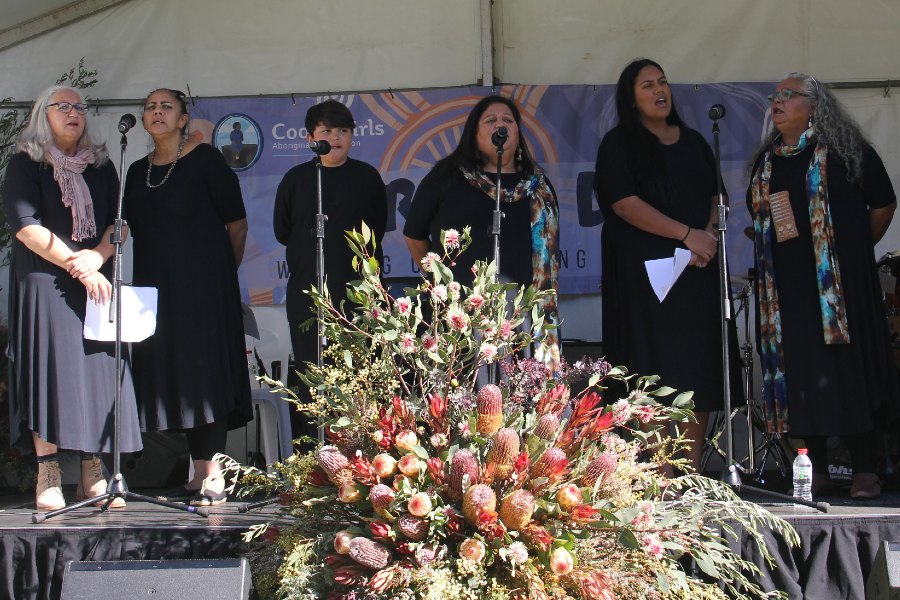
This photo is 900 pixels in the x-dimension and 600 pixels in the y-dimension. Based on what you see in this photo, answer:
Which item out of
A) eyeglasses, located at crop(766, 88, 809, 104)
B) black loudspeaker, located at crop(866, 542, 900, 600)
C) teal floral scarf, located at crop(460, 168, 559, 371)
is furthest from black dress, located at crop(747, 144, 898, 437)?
black loudspeaker, located at crop(866, 542, 900, 600)

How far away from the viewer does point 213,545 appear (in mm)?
3248

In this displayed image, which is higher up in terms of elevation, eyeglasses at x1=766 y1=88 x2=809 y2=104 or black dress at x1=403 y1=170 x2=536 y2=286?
eyeglasses at x1=766 y1=88 x2=809 y2=104

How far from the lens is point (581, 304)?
5379 millimetres

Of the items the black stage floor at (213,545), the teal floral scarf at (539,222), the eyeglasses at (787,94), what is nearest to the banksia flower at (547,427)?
the black stage floor at (213,545)

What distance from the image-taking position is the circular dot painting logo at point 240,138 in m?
5.46

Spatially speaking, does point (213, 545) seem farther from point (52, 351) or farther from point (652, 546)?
point (652, 546)

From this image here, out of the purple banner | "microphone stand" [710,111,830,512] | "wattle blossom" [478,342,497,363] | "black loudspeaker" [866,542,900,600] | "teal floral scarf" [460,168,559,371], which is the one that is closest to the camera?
"black loudspeaker" [866,542,900,600]

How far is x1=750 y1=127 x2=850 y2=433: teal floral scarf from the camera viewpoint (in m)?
3.97

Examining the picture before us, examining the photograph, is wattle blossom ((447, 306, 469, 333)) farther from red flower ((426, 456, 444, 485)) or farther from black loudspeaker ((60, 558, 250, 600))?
black loudspeaker ((60, 558, 250, 600))

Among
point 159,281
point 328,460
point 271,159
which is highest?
point 271,159

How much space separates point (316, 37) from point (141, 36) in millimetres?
897

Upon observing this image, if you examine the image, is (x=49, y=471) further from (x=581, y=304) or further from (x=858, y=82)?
(x=858, y=82)

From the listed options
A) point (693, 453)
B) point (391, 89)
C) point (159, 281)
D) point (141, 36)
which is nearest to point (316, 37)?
point (391, 89)

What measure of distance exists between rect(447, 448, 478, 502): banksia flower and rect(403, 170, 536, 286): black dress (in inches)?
69.0
